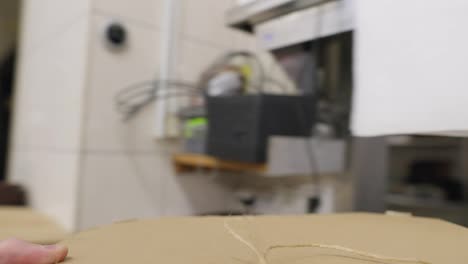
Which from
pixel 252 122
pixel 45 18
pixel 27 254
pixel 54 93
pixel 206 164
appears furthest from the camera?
pixel 45 18

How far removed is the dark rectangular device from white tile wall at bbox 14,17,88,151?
0.39 metres

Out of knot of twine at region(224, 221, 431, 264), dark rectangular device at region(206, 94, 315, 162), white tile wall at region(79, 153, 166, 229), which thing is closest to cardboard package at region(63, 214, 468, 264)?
knot of twine at region(224, 221, 431, 264)

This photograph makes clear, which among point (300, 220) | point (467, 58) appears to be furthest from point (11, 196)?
point (467, 58)

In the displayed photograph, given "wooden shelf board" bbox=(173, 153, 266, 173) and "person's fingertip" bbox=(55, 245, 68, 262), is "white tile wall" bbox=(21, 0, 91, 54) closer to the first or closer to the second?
"wooden shelf board" bbox=(173, 153, 266, 173)

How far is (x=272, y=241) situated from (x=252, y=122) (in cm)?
44

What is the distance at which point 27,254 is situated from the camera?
0.25 metres

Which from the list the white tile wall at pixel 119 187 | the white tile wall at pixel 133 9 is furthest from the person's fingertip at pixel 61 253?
the white tile wall at pixel 133 9

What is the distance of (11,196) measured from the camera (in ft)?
3.94

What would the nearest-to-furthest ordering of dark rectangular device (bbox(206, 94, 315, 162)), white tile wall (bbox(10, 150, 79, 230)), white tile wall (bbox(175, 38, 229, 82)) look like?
dark rectangular device (bbox(206, 94, 315, 162)) → white tile wall (bbox(10, 150, 79, 230)) → white tile wall (bbox(175, 38, 229, 82))

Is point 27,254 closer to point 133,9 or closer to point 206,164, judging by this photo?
point 206,164

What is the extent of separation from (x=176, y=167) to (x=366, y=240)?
84cm

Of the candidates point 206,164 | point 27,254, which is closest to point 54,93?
point 206,164

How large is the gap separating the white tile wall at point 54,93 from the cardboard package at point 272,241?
68 centimetres

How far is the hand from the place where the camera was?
0.82 feet
